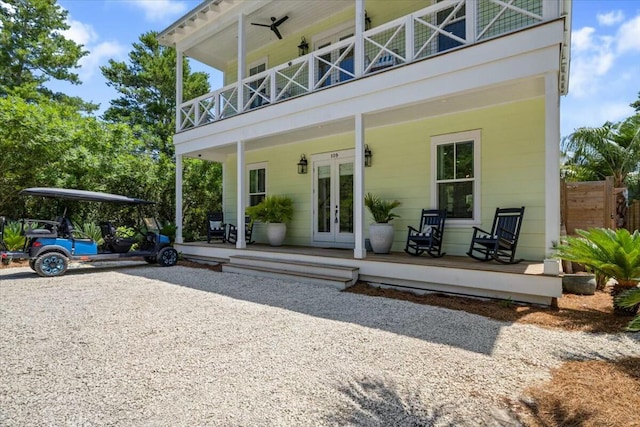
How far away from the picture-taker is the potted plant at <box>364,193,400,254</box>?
23.0 feet

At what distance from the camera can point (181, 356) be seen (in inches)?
129

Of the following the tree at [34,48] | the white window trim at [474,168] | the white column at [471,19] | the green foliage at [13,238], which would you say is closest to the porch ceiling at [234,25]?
the white column at [471,19]

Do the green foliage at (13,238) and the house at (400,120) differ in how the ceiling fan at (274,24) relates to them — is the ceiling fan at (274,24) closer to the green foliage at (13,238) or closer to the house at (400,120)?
the house at (400,120)

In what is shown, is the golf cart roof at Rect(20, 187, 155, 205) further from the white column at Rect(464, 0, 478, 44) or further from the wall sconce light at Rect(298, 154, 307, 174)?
the white column at Rect(464, 0, 478, 44)

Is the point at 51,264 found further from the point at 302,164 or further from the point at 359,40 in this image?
the point at 359,40

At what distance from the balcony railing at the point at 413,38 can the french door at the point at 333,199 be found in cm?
190

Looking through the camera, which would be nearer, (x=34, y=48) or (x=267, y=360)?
(x=267, y=360)

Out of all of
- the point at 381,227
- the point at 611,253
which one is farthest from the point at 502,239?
the point at 381,227

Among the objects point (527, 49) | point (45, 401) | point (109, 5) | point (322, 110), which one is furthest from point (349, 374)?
point (109, 5)

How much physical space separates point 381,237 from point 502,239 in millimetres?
2154

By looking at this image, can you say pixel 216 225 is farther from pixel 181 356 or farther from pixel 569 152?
pixel 569 152

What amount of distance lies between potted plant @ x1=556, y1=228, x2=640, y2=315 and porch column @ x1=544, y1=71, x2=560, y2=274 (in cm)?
26

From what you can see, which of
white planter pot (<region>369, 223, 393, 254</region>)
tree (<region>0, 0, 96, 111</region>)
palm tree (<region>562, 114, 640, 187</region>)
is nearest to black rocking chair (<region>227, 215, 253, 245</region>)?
white planter pot (<region>369, 223, 393, 254</region>)

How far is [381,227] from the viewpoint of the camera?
7.00 meters
